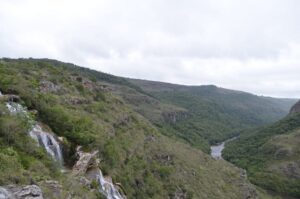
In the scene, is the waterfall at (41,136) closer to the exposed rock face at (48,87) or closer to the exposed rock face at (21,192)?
the exposed rock face at (21,192)

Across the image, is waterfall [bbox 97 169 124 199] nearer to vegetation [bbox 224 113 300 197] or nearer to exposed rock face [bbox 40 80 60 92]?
exposed rock face [bbox 40 80 60 92]

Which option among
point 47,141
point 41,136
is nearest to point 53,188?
point 41,136

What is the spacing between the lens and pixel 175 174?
70.2 metres

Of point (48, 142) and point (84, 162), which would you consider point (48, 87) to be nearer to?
point (48, 142)

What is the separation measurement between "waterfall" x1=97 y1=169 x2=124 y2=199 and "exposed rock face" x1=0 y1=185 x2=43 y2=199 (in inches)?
551

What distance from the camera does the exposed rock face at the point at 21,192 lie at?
18.8 metres

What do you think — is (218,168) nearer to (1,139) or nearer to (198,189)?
(198,189)

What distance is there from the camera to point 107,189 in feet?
116

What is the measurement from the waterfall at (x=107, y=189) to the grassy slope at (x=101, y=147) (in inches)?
144

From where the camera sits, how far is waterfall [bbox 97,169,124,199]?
112 feet

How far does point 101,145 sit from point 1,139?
19761mm

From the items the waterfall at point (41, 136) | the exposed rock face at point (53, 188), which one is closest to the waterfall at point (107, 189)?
the waterfall at point (41, 136)

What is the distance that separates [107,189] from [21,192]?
16614 mm

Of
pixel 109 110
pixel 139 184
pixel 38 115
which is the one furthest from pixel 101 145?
pixel 109 110
